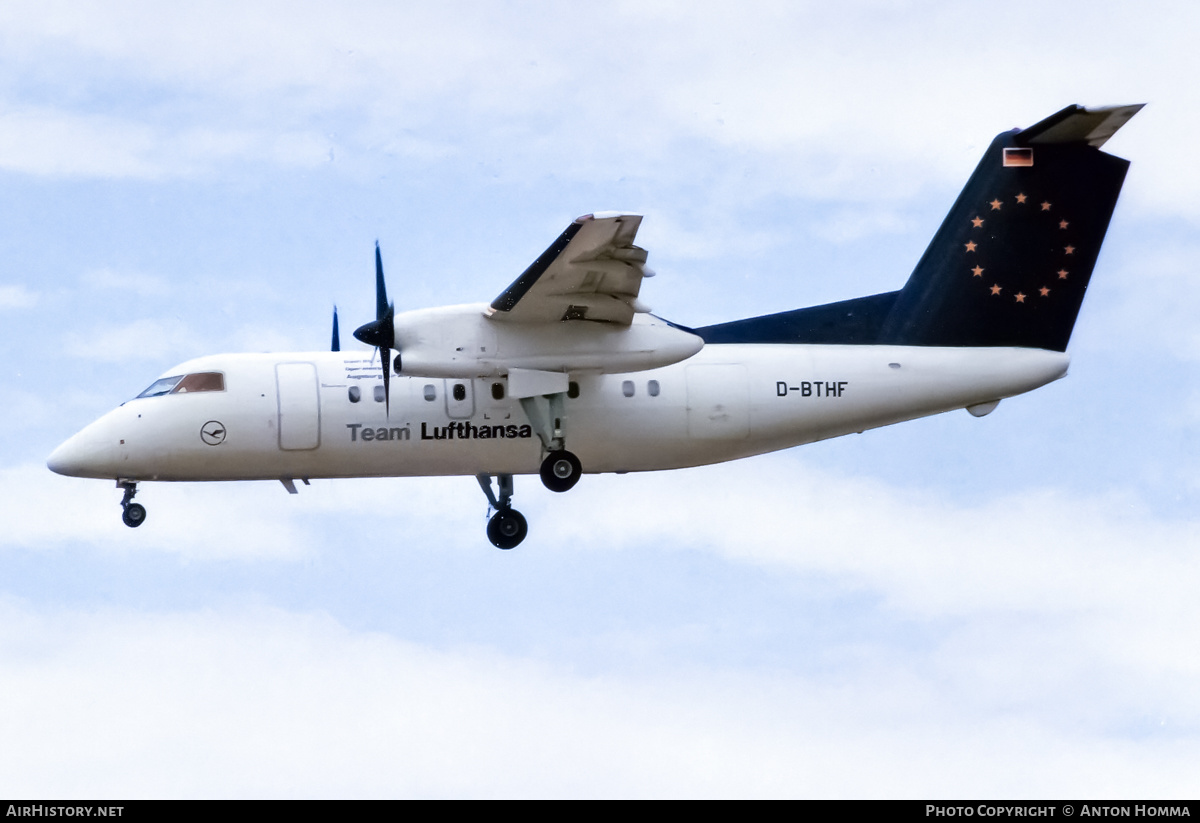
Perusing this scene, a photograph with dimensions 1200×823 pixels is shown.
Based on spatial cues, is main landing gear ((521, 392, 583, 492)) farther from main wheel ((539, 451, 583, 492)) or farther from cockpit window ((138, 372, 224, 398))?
cockpit window ((138, 372, 224, 398))

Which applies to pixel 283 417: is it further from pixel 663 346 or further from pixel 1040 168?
pixel 1040 168

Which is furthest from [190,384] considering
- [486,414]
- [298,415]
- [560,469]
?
[560,469]

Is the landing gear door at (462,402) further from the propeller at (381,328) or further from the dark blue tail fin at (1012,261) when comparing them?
the dark blue tail fin at (1012,261)

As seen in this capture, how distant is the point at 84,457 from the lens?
23.8m

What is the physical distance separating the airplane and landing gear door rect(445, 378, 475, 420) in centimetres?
2

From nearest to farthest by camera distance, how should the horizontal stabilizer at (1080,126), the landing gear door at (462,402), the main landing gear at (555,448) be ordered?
the main landing gear at (555,448) → the landing gear door at (462,402) → the horizontal stabilizer at (1080,126)

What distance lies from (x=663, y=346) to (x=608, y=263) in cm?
182

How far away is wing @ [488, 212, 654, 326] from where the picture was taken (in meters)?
20.7

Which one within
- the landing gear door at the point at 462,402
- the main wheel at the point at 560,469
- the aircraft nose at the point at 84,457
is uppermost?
the landing gear door at the point at 462,402

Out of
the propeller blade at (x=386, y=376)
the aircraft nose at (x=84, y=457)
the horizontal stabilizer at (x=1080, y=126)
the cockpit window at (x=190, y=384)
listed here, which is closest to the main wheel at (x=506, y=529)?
the propeller blade at (x=386, y=376)

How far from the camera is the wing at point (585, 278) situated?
20.7 meters

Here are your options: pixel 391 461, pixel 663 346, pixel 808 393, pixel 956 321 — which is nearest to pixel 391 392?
pixel 391 461

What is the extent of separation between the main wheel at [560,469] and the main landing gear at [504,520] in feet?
4.66

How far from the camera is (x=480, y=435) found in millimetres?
23719
